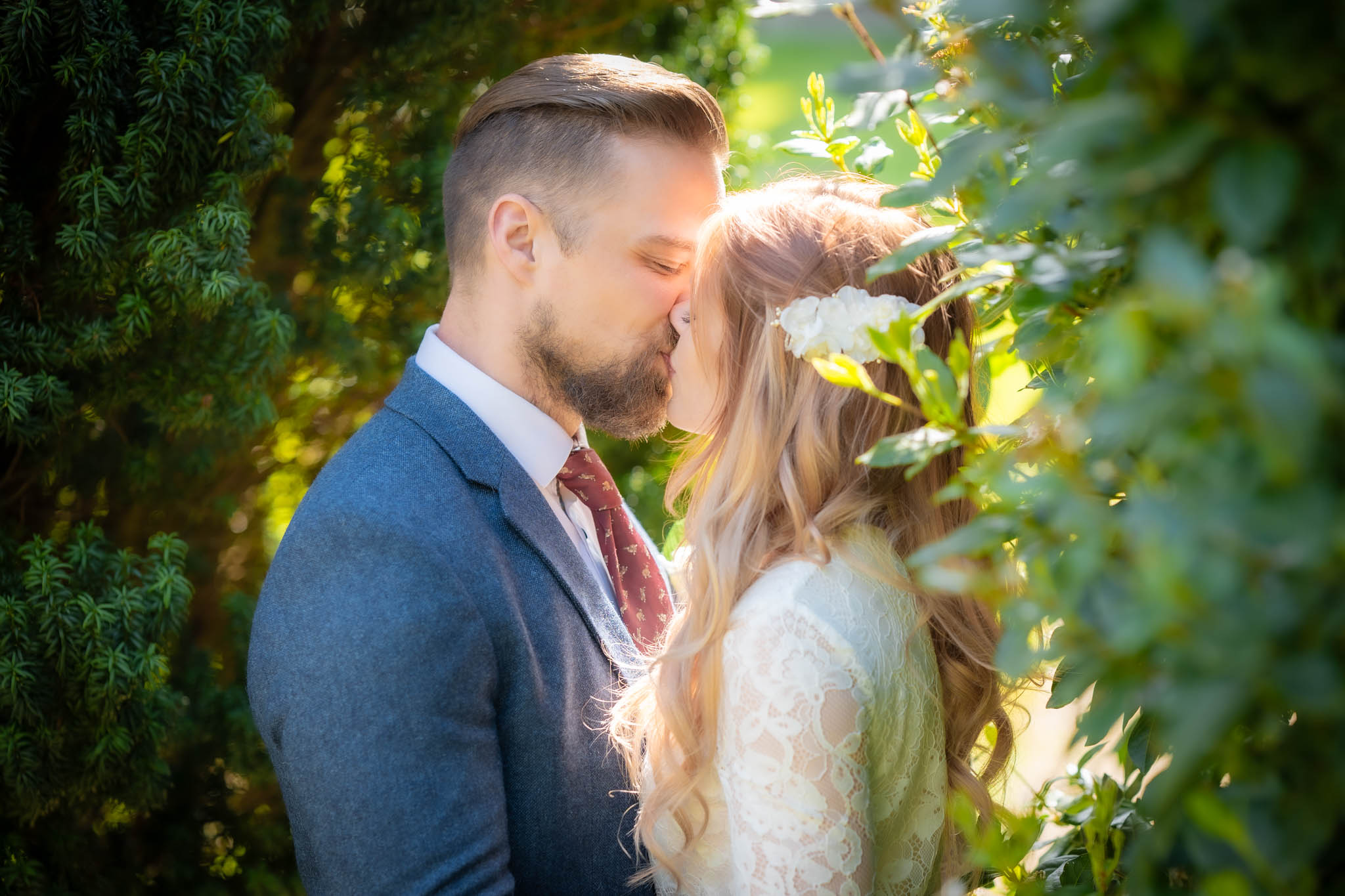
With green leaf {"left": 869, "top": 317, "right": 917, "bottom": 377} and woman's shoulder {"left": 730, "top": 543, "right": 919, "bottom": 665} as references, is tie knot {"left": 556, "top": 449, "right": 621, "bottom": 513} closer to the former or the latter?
woman's shoulder {"left": 730, "top": 543, "right": 919, "bottom": 665}

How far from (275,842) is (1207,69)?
2.76 m

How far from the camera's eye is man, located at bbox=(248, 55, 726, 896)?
1553 millimetres

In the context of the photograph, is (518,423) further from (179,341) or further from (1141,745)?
(1141,745)

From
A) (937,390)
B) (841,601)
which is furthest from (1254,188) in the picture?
(841,601)

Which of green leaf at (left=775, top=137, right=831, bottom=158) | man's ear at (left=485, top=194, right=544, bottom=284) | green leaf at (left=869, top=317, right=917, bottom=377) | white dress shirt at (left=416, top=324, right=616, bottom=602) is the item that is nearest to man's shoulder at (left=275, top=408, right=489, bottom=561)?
white dress shirt at (left=416, top=324, right=616, bottom=602)

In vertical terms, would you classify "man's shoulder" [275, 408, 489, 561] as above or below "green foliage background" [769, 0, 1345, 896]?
below

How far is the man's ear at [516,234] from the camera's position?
2170mm

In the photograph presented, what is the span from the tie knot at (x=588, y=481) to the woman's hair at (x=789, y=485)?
473mm

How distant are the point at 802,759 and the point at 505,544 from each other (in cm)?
74

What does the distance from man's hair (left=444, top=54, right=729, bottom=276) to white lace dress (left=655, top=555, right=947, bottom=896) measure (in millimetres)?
1091

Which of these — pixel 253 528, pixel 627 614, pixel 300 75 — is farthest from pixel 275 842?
pixel 300 75

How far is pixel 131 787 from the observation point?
80.8 inches

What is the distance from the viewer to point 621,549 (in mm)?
2215

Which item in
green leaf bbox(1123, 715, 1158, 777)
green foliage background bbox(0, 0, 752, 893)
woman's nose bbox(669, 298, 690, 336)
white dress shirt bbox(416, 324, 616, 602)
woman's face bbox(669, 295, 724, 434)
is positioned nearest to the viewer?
green leaf bbox(1123, 715, 1158, 777)
